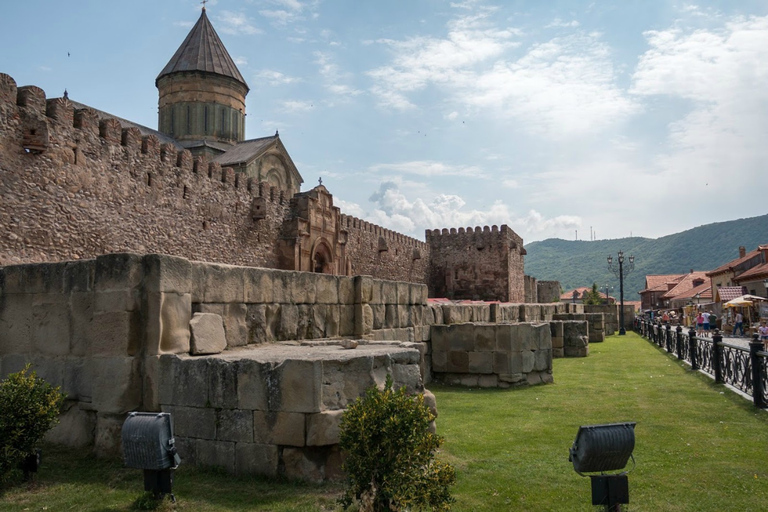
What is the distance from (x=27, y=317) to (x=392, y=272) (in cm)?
2832

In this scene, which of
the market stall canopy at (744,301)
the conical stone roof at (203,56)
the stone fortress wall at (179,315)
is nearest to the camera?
the stone fortress wall at (179,315)

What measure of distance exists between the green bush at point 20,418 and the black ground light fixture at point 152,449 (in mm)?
1085

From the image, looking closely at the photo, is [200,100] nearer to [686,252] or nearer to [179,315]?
[179,315]

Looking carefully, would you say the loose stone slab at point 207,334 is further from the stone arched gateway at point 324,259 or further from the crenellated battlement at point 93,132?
the stone arched gateway at point 324,259

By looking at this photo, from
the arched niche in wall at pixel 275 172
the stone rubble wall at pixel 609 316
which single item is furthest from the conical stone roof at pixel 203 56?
the stone rubble wall at pixel 609 316

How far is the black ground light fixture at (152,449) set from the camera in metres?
3.95

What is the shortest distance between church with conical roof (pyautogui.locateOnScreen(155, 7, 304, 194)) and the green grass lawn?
25704mm

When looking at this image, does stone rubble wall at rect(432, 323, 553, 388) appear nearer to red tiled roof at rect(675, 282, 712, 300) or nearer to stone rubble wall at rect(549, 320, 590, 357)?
stone rubble wall at rect(549, 320, 590, 357)

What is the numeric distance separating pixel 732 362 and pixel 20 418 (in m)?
11.1

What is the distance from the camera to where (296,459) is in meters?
4.59

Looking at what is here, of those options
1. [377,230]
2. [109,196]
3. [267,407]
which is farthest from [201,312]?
[377,230]

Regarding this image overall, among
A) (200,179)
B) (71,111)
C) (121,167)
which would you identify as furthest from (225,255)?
(71,111)

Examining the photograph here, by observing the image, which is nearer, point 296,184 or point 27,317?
point 27,317

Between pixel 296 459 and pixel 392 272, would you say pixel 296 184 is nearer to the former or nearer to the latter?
pixel 392 272
